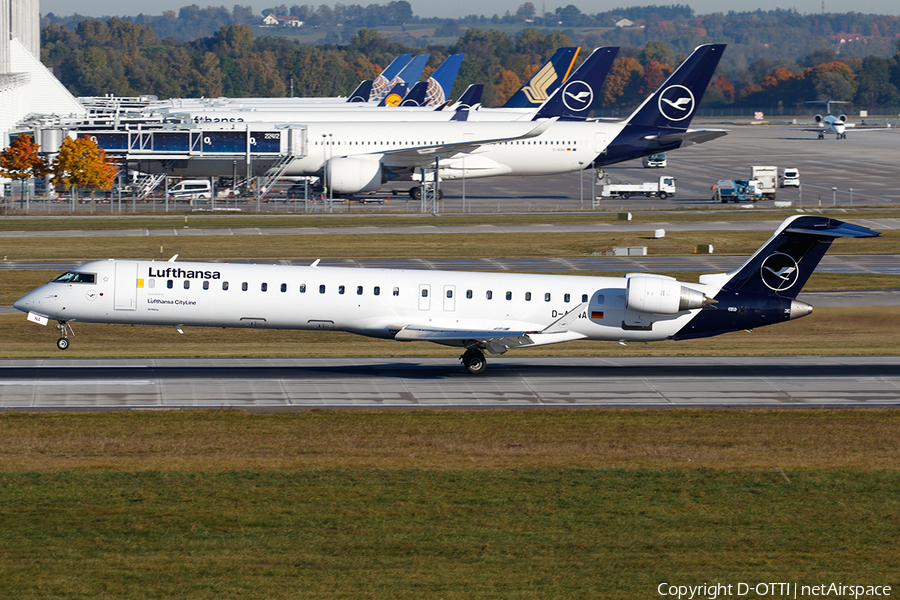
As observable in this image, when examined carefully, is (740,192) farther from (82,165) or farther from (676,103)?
(82,165)

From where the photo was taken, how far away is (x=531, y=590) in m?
20.1

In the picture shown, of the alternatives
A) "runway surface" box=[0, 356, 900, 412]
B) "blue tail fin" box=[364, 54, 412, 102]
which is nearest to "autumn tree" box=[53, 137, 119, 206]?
"runway surface" box=[0, 356, 900, 412]

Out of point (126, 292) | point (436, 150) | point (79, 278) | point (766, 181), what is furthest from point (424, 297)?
point (766, 181)

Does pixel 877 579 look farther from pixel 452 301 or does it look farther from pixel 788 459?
pixel 452 301

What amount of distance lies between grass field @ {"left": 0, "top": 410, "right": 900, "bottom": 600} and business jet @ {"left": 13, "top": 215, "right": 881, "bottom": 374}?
6056 millimetres

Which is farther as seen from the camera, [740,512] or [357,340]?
[357,340]

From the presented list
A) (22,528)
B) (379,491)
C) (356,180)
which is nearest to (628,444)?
(379,491)

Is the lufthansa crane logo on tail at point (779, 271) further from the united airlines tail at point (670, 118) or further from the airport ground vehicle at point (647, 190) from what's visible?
the airport ground vehicle at point (647, 190)

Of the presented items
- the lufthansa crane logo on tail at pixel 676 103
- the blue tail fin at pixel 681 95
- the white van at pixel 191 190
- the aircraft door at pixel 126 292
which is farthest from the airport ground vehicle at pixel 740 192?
the aircraft door at pixel 126 292

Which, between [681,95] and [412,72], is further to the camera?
Answer: [412,72]

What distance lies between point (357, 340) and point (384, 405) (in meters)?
15.2

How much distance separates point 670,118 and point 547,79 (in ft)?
137

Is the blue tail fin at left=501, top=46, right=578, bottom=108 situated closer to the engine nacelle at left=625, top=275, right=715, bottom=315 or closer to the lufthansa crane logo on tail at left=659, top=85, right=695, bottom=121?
the lufthansa crane logo on tail at left=659, top=85, right=695, bottom=121

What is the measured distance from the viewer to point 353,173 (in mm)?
98688
